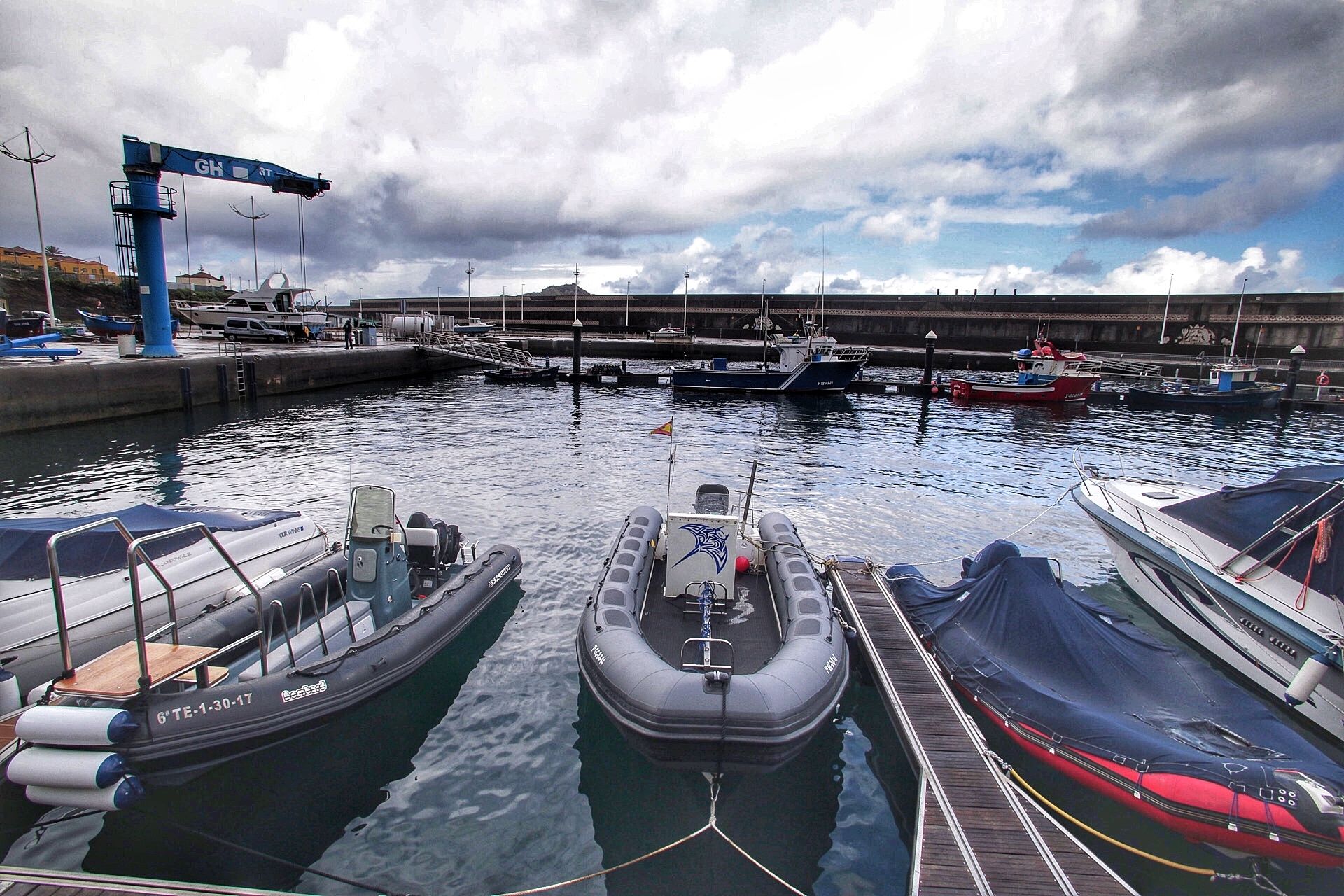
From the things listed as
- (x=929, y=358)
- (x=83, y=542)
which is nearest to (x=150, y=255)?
(x=83, y=542)

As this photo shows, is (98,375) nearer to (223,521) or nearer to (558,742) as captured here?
(223,521)

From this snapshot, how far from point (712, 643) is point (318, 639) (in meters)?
4.66

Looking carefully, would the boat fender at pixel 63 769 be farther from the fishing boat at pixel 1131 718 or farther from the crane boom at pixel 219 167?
the crane boom at pixel 219 167

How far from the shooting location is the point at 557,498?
16.2 metres

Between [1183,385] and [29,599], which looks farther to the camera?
[1183,385]

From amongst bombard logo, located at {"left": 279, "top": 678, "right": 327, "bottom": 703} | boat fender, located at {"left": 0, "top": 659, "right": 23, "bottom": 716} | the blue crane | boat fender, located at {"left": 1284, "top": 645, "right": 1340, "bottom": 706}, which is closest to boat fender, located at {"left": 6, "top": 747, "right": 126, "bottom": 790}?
bombard logo, located at {"left": 279, "top": 678, "right": 327, "bottom": 703}

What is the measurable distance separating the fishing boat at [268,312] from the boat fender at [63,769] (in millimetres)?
50000

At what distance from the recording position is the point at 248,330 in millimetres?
45094

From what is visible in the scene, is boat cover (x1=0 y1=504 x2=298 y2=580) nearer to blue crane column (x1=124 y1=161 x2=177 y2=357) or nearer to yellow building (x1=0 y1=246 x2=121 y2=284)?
blue crane column (x1=124 y1=161 x2=177 y2=357)

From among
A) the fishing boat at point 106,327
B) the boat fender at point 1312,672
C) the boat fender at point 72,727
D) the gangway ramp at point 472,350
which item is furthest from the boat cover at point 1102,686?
the fishing boat at point 106,327

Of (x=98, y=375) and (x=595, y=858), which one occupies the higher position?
(x=98, y=375)

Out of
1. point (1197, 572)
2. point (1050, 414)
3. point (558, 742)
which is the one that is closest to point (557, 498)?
point (558, 742)

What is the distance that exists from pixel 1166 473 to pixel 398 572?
969 inches

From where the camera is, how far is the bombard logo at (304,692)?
19.1 ft
